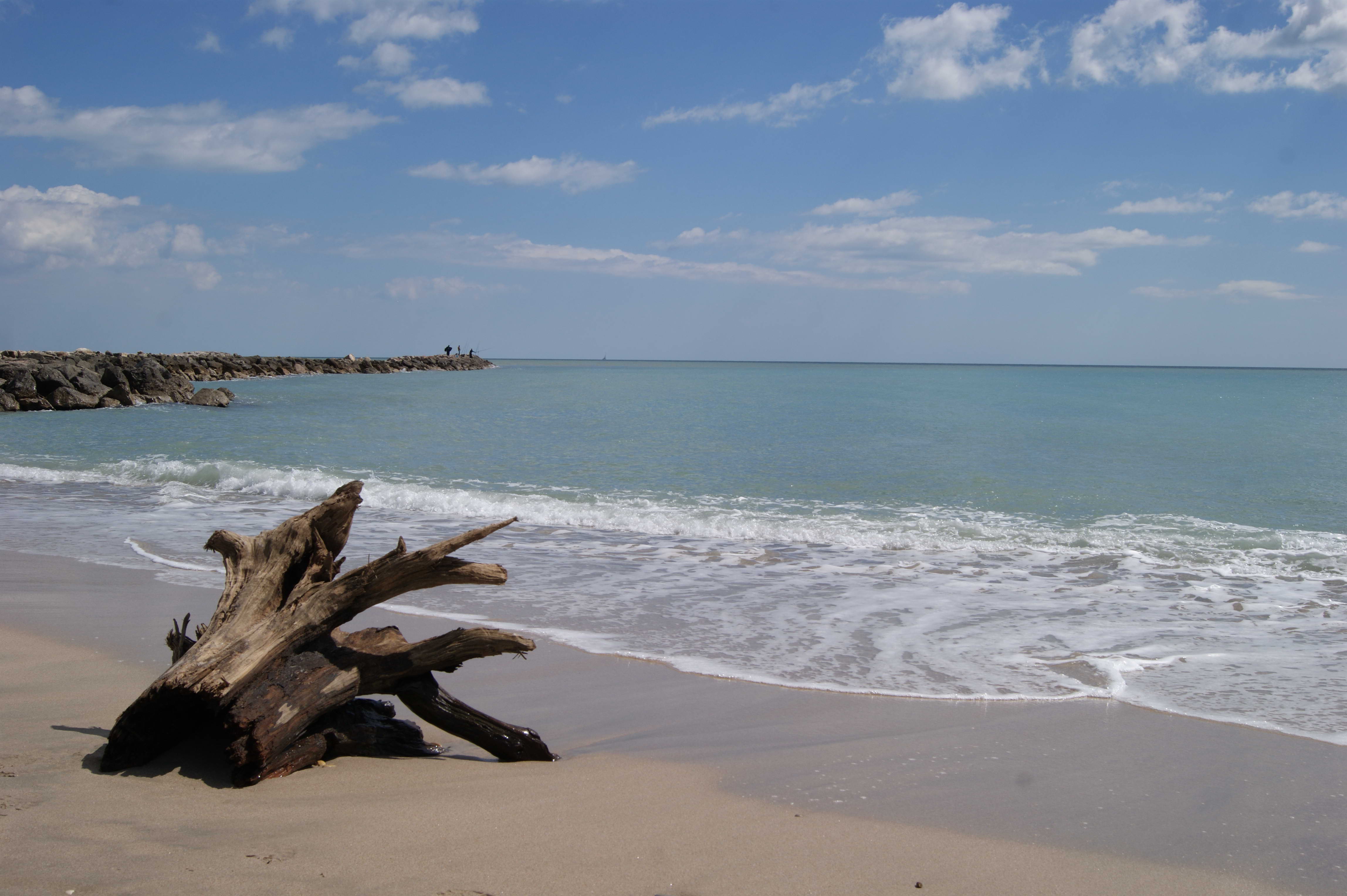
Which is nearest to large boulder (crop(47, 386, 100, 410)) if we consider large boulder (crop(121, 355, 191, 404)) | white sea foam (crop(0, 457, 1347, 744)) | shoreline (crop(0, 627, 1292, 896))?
large boulder (crop(121, 355, 191, 404))

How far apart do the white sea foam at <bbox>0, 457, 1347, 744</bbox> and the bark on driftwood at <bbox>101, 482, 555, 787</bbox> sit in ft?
7.40

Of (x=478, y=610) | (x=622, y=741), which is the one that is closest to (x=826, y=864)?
(x=622, y=741)

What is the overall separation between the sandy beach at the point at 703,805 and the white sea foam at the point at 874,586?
74cm

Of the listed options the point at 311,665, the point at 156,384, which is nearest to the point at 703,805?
the point at 311,665

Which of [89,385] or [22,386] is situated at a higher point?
[89,385]

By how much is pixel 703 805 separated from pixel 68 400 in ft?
126

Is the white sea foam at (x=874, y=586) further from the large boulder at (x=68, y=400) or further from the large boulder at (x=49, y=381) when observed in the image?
the large boulder at (x=49, y=381)

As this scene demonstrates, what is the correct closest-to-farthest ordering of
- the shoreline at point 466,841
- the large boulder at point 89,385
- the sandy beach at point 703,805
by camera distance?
the shoreline at point 466,841, the sandy beach at point 703,805, the large boulder at point 89,385

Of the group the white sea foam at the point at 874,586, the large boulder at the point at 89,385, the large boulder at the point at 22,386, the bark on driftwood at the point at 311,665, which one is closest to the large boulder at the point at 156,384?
the large boulder at the point at 89,385

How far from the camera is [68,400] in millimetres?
A: 33750

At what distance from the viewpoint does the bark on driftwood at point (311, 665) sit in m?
3.71

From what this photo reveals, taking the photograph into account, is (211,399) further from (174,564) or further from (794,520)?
(794,520)

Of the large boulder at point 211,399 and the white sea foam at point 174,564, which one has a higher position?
the large boulder at point 211,399

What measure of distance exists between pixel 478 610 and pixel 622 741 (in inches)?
132
